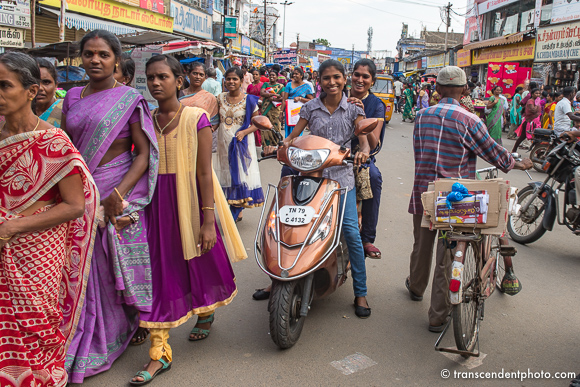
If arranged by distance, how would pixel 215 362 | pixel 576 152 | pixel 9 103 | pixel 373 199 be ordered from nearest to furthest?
pixel 9 103, pixel 215 362, pixel 373 199, pixel 576 152

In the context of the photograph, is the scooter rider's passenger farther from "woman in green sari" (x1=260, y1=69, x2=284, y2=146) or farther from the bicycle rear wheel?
"woman in green sari" (x1=260, y1=69, x2=284, y2=146)

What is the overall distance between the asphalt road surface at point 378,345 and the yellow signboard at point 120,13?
10.8 metres

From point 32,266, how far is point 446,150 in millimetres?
2656

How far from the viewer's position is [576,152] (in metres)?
5.26

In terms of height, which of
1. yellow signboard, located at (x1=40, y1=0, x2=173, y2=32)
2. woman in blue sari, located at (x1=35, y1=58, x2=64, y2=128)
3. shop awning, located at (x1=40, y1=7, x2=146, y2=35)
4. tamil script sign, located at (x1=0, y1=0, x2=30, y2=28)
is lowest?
woman in blue sari, located at (x1=35, y1=58, x2=64, y2=128)

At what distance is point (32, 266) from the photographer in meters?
2.25

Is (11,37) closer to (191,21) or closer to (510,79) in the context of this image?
(191,21)

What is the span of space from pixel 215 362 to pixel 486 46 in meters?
26.4

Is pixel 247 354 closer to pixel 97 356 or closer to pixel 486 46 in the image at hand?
pixel 97 356

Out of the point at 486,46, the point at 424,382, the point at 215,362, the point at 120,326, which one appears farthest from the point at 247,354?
the point at 486,46

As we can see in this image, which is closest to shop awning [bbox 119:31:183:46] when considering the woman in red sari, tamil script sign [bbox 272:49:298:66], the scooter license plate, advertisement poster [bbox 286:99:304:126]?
advertisement poster [bbox 286:99:304:126]

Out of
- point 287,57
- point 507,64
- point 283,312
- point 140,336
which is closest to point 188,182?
point 283,312

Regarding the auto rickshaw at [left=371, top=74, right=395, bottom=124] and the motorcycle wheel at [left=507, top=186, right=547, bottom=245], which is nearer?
the motorcycle wheel at [left=507, top=186, right=547, bottom=245]

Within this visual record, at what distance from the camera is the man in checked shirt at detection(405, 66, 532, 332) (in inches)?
135
